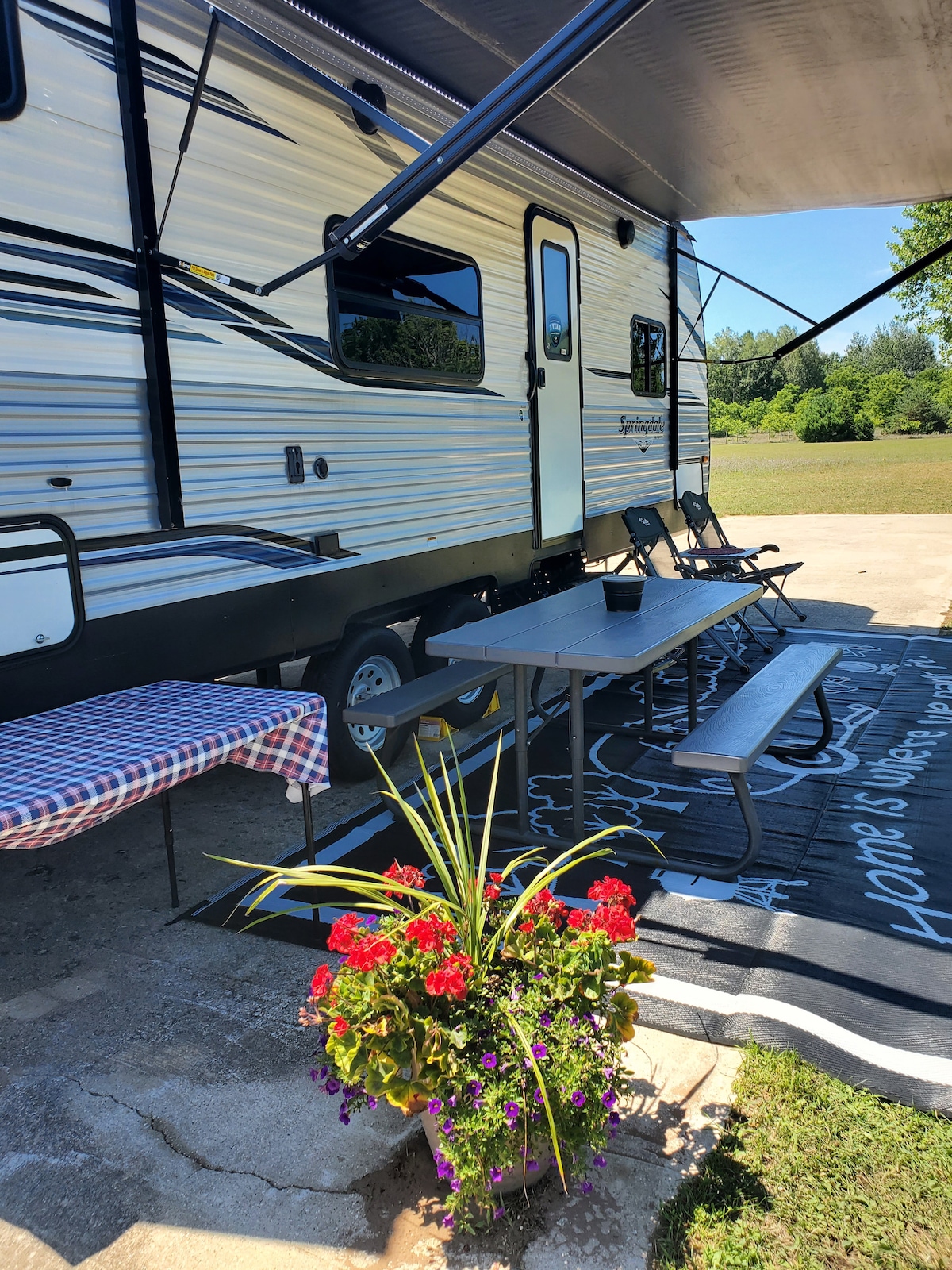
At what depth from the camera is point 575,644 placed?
3.16 m

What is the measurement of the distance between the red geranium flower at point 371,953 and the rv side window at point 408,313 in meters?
2.57

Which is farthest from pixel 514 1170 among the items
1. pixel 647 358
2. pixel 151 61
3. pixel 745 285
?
pixel 745 285

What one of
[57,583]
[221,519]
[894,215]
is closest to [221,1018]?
[57,583]

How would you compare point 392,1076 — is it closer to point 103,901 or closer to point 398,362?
point 103,901

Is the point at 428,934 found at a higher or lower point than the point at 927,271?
lower

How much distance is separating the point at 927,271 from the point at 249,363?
1972cm

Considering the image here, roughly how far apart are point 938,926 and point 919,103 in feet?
13.1

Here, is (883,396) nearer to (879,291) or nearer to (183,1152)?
(879,291)

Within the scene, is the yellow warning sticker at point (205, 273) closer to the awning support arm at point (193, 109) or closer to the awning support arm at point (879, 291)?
the awning support arm at point (193, 109)

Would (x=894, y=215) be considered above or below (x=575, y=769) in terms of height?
above

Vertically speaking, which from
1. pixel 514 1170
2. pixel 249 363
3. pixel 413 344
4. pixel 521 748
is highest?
pixel 413 344

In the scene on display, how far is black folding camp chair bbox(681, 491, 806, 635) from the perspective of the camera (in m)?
6.42

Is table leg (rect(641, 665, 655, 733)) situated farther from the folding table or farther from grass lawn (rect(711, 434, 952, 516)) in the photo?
grass lawn (rect(711, 434, 952, 516))

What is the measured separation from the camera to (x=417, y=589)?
4.29m
